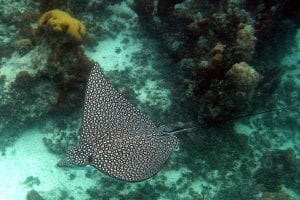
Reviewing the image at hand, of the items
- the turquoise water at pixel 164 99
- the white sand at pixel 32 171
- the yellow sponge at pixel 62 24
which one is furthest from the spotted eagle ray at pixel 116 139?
the white sand at pixel 32 171

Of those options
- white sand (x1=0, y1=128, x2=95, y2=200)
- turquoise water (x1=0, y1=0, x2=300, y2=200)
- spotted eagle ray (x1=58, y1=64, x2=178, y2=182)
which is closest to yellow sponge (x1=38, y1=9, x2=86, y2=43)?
turquoise water (x1=0, y1=0, x2=300, y2=200)

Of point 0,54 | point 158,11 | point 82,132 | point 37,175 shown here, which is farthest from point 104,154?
point 158,11

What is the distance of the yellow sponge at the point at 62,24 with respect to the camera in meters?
5.72

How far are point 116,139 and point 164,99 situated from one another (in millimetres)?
1952

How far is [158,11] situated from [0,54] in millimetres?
3247

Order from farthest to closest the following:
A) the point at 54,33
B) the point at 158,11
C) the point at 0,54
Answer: the point at 158,11 < the point at 0,54 < the point at 54,33

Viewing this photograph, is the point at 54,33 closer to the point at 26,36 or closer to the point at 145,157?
the point at 26,36

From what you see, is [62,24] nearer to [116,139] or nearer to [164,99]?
[116,139]

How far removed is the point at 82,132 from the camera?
4.95m

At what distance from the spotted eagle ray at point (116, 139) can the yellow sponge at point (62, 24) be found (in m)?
1.01

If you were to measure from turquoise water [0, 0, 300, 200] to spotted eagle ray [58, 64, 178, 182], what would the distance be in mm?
31

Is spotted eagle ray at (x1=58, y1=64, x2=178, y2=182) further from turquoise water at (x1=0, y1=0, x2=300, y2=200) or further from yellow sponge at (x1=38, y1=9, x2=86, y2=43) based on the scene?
yellow sponge at (x1=38, y1=9, x2=86, y2=43)

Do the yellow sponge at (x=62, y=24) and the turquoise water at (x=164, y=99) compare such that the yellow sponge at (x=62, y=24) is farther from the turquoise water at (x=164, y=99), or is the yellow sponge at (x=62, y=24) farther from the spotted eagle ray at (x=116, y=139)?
the spotted eagle ray at (x=116, y=139)

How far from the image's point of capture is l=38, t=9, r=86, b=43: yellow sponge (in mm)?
5719
